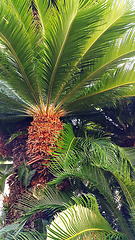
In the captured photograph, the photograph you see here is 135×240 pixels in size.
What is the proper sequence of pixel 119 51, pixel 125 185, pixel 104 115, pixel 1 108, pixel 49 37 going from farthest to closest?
pixel 104 115 < pixel 1 108 < pixel 119 51 < pixel 125 185 < pixel 49 37

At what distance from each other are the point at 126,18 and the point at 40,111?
1818 millimetres

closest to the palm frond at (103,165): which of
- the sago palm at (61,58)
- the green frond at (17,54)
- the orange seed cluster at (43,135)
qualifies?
the orange seed cluster at (43,135)

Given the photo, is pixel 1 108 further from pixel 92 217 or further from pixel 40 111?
pixel 92 217

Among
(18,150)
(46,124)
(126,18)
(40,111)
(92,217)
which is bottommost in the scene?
(92,217)

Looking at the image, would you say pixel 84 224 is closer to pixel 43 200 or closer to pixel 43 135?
pixel 43 200

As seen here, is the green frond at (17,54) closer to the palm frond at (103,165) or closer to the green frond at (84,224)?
the palm frond at (103,165)

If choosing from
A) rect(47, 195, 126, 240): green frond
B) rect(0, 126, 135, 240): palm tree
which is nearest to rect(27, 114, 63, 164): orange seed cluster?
rect(0, 126, 135, 240): palm tree

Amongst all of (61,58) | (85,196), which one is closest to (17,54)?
(61,58)

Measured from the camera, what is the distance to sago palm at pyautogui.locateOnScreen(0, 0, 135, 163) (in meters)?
2.21

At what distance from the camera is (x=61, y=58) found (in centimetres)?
254

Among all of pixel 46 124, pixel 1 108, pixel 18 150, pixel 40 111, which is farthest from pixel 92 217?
pixel 1 108

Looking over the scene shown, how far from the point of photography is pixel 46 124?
300 centimetres

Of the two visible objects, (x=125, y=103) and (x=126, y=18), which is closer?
(x=126, y=18)

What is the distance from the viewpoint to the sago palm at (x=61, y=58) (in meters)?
2.21
